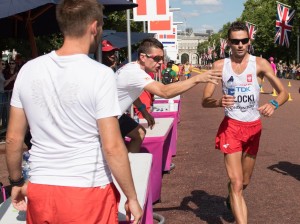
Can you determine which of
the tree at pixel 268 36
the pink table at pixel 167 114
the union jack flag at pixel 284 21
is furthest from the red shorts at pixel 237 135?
the tree at pixel 268 36

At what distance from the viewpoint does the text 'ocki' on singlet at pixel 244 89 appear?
4.64 m

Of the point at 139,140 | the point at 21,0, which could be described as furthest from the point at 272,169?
the point at 21,0

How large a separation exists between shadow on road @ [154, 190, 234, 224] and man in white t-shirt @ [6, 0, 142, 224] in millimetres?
3189

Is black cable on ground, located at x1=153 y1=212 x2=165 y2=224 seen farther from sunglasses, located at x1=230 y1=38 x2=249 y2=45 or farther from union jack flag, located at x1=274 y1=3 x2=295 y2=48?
union jack flag, located at x1=274 y1=3 x2=295 y2=48

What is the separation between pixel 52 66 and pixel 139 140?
3345 millimetres

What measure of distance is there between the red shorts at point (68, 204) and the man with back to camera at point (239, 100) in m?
2.41

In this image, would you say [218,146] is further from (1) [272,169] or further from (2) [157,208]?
(1) [272,169]

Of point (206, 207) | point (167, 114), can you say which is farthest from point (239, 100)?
point (167, 114)

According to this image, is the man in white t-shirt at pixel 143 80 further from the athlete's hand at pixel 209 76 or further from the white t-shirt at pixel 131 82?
the athlete's hand at pixel 209 76

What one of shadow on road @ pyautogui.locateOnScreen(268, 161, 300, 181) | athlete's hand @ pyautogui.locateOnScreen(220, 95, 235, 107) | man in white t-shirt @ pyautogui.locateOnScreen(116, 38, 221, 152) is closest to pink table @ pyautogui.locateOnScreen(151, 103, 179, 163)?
shadow on road @ pyautogui.locateOnScreen(268, 161, 300, 181)

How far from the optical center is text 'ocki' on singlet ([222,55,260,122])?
15.2 feet

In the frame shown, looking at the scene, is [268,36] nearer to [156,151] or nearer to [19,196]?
[156,151]

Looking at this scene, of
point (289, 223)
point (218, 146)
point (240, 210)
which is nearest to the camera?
point (240, 210)

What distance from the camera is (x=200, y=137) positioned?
1156 cm
